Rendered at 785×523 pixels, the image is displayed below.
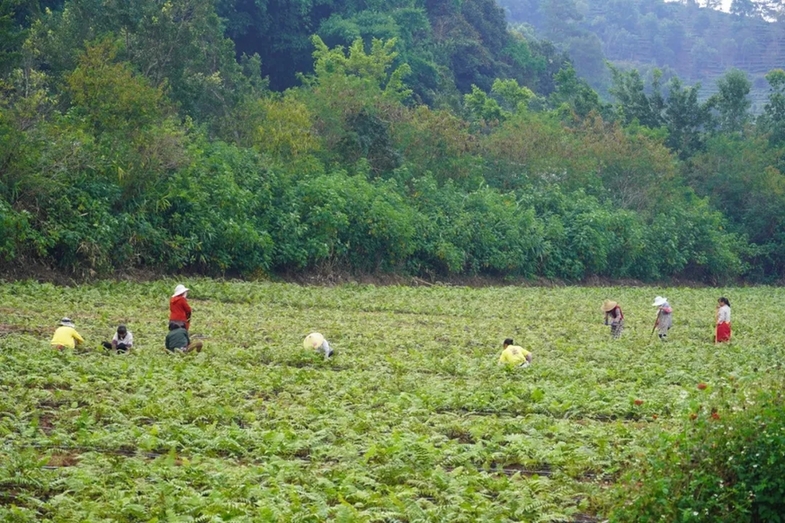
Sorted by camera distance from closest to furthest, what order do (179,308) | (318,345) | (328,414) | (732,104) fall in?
(328,414), (179,308), (318,345), (732,104)

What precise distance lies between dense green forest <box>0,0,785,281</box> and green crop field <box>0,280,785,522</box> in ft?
21.4

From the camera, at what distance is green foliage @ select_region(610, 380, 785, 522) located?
26.6ft

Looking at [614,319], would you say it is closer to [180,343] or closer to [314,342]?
[314,342]

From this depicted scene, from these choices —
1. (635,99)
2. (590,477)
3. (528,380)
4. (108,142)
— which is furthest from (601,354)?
(635,99)

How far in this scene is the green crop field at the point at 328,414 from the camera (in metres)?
9.23

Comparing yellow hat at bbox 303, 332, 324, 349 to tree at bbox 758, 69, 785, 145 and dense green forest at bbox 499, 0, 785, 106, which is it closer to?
tree at bbox 758, 69, 785, 145

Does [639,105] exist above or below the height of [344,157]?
above

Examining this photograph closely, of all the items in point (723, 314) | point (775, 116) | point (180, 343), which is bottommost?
point (180, 343)

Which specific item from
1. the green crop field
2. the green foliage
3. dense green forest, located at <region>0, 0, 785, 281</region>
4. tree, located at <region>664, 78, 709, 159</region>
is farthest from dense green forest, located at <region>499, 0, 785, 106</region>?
the green foliage

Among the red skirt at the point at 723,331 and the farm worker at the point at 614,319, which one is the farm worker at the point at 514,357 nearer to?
the red skirt at the point at 723,331

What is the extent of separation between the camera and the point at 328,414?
13109 mm

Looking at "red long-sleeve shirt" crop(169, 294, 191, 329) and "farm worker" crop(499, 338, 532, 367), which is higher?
"red long-sleeve shirt" crop(169, 294, 191, 329)

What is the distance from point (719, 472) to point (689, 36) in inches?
6698

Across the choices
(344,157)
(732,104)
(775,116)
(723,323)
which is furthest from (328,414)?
(775,116)
